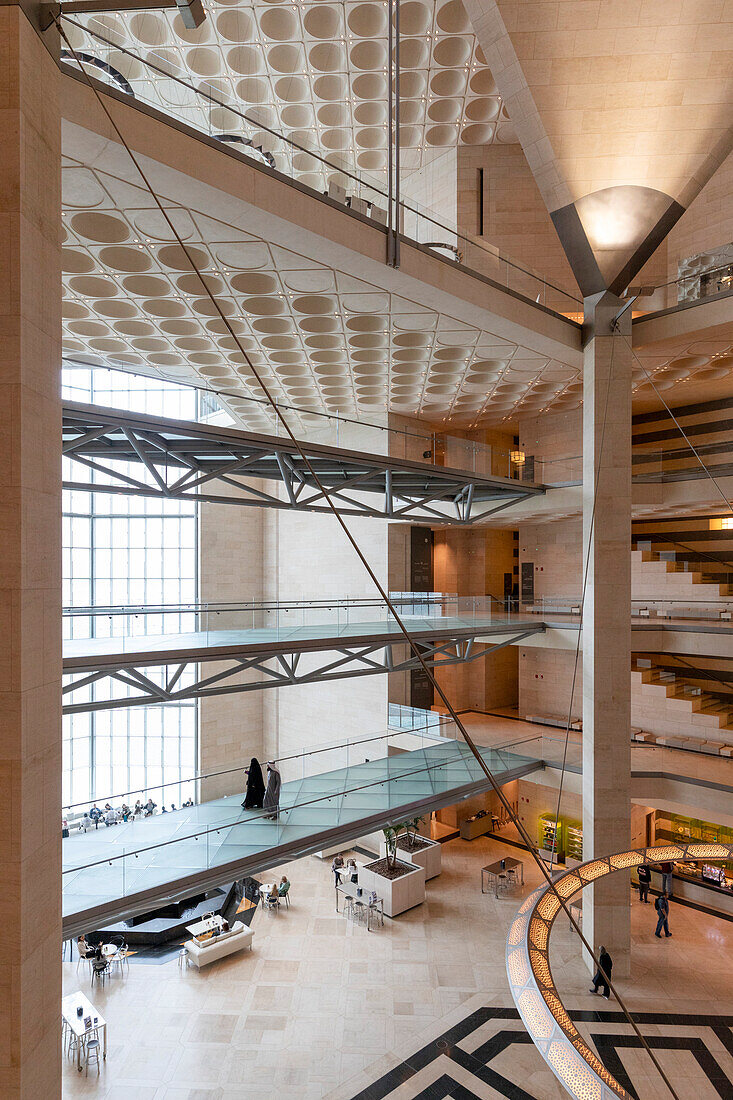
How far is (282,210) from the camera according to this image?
8.81 meters

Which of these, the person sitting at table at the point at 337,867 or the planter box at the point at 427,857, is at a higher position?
the planter box at the point at 427,857

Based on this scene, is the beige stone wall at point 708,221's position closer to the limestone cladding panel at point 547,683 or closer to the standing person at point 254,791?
the limestone cladding panel at point 547,683

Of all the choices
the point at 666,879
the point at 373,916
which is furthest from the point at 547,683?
the point at 373,916

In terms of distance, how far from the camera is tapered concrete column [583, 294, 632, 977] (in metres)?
13.0

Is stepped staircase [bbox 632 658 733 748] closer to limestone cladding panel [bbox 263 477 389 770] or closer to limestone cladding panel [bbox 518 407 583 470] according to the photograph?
limestone cladding panel [bbox 518 407 583 470]

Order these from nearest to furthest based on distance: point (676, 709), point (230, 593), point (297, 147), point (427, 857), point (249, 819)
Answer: point (297, 147), point (249, 819), point (676, 709), point (427, 857), point (230, 593)

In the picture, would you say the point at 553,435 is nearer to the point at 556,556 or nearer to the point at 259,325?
the point at 556,556

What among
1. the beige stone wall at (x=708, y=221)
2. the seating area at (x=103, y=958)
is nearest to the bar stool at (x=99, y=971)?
the seating area at (x=103, y=958)

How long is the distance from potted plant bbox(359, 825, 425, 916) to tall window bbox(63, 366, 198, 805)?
10.7m

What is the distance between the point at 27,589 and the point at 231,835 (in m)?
8.61

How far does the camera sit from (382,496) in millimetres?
21844

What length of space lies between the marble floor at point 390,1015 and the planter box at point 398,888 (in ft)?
1.08

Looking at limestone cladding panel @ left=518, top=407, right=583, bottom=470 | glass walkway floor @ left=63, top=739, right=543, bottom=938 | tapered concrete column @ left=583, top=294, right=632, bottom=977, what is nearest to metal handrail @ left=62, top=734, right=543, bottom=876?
glass walkway floor @ left=63, top=739, right=543, bottom=938

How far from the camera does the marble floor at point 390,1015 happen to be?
33.3ft
